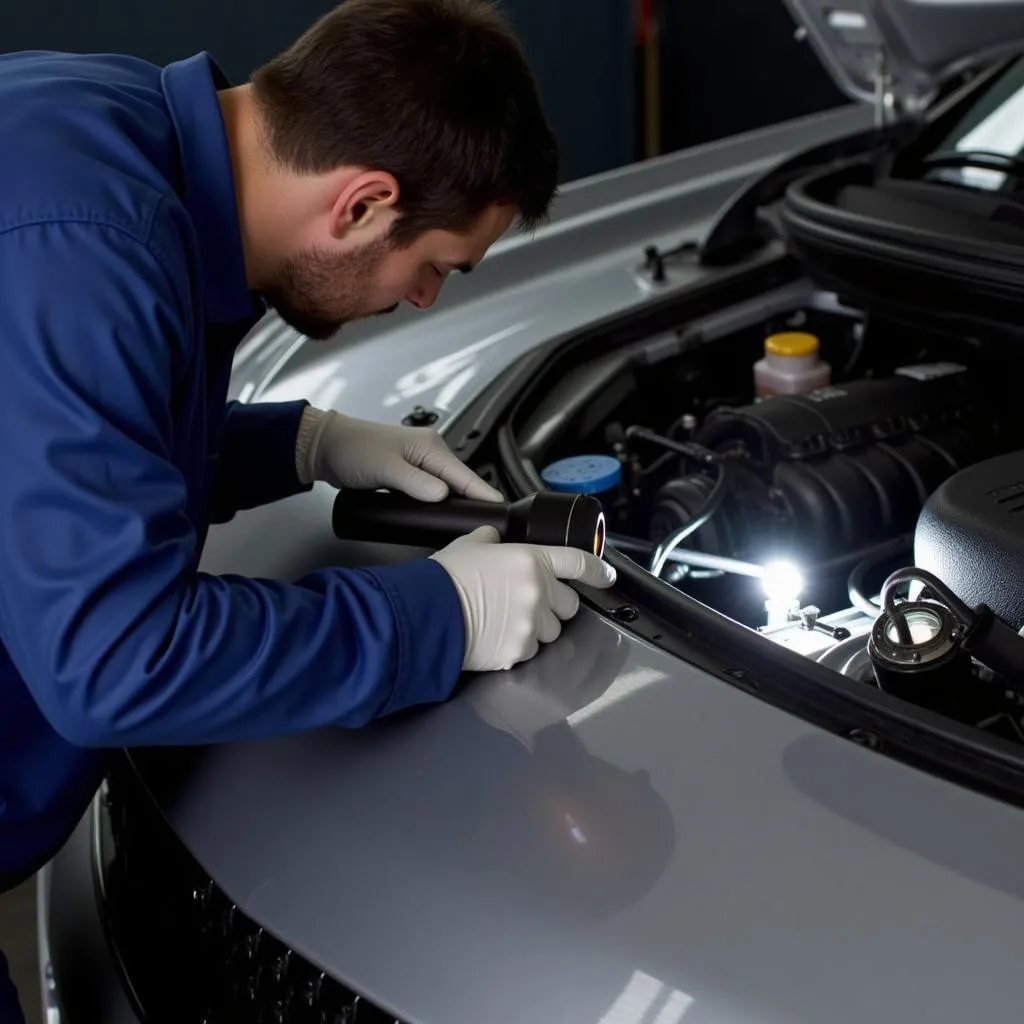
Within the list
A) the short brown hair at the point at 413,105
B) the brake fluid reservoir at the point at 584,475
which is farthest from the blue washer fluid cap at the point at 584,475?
the short brown hair at the point at 413,105

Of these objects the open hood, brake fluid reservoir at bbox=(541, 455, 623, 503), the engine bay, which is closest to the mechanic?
brake fluid reservoir at bbox=(541, 455, 623, 503)

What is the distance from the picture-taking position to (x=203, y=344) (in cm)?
104

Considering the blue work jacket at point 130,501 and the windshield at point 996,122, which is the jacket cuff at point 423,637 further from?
the windshield at point 996,122

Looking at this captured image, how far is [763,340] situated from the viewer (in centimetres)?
174

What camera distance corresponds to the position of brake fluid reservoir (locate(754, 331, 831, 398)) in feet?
5.22

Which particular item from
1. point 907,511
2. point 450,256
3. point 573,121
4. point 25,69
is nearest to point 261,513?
point 450,256

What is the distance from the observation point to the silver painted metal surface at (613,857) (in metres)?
0.71

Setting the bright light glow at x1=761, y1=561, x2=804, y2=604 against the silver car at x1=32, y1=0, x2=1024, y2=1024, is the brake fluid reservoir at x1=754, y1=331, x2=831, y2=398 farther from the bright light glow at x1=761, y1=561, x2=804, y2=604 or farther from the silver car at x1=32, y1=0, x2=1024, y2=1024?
the bright light glow at x1=761, y1=561, x2=804, y2=604

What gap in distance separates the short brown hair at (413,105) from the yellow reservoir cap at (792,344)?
0.61 metres

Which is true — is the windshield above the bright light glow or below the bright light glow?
above

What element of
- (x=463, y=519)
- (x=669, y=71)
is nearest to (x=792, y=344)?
(x=463, y=519)

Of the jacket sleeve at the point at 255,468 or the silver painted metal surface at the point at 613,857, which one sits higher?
the silver painted metal surface at the point at 613,857

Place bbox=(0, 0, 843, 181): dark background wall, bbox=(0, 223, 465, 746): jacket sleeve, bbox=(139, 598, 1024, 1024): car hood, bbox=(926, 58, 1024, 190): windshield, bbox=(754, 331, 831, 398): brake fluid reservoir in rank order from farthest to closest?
1. bbox=(0, 0, 843, 181): dark background wall
2. bbox=(926, 58, 1024, 190): windshield
3. bbox=(754, 331, 831, 398): brake fluid reservoir
4. bbox=(0, 223, 465, 746): jacket sleeve
5. bbox=(139, 598, 1024, 1024): car hood

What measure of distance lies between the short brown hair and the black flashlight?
250mm
